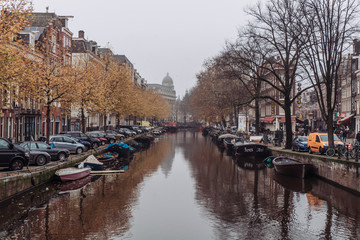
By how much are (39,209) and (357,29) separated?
22.1 meters

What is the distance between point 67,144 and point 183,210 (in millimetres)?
17512

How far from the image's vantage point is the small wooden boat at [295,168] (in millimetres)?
25031

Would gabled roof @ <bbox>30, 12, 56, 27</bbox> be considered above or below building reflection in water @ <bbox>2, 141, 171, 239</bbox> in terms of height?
above

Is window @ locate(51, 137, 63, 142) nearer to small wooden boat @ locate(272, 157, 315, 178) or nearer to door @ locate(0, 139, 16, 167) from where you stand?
door @ locate(0, 139, 16, 167)

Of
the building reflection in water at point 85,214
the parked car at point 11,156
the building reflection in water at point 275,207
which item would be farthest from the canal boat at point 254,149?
the parked car at point 11,156

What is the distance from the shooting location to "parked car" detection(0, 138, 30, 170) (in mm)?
19406

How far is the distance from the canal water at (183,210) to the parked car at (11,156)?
1680 mm

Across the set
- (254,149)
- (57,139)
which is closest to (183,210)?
(57,139)

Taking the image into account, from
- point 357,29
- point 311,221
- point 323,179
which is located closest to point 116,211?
point 311,221

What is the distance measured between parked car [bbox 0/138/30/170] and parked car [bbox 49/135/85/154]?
10374 mm

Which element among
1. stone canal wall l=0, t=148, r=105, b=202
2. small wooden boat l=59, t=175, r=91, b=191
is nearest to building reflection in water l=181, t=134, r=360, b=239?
small wooden boat l=59, t=175, r=91, b=191

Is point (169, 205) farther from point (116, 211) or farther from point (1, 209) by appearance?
point (1, 209)

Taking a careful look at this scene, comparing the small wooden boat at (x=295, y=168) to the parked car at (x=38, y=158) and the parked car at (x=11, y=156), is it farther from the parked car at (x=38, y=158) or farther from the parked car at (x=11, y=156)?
the parked car at (x=11, y=156)

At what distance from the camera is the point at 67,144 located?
31.5 m
